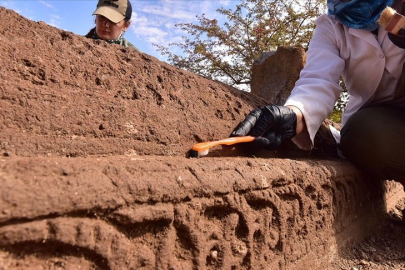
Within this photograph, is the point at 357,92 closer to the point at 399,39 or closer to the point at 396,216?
the point at 399,39

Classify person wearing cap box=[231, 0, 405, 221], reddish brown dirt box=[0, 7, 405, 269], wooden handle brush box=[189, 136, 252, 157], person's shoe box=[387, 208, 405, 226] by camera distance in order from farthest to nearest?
person's shoe box=[387, 208, 405, 226] → person wearing cap box=[231, 0, 405, 221] → wooden handle brush box=[189, 136, 252, 157] → reddish brown dirt box=[0, 7, 405, 269]

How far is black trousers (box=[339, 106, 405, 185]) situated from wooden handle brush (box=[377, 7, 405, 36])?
0.39 meters

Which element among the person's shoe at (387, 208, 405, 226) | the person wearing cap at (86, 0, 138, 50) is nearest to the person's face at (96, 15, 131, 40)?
the person wearing cap at (86, 0, 138, 50)

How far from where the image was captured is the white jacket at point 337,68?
137cm

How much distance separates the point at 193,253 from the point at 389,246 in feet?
3.86

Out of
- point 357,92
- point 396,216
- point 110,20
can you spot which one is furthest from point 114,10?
point 396,216

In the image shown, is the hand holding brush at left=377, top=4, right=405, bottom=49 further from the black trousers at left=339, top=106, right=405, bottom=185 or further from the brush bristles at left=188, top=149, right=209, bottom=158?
the brush bristles at left=188, top=149, right=209, bottom=158

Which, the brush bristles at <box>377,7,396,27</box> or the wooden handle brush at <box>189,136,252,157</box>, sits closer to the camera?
the wooden handle brush at <box>189,136,252,157</box>

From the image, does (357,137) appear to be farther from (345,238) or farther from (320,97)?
(345,238)

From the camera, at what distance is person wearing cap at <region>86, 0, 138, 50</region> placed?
178 cm

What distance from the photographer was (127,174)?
0.61 meters

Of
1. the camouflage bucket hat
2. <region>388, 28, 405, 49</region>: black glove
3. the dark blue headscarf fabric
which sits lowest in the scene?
<region>388, 28, 405, 49</region>: black glove

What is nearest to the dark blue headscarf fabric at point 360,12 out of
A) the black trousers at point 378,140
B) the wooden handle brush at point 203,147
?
Result: the black trousers at point 378,140

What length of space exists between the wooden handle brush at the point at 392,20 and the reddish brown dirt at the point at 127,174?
52 cm
